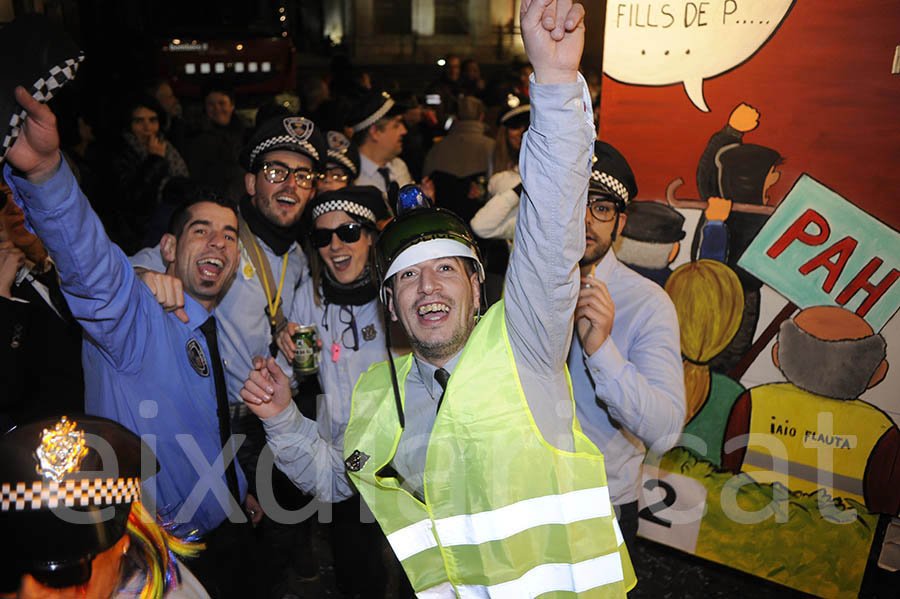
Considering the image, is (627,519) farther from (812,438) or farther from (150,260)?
(150,260)

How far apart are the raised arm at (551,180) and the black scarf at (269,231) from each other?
2348 mm

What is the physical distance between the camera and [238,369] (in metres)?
3.69

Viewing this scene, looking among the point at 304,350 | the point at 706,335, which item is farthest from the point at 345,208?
the point at 706,335

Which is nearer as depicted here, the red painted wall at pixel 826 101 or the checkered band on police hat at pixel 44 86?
the checkered band on police hat at pixel 44 86

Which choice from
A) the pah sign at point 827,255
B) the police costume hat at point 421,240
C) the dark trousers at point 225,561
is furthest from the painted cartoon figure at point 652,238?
the dark trousers at point 225,561

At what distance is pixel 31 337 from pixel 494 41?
29354 millimetres

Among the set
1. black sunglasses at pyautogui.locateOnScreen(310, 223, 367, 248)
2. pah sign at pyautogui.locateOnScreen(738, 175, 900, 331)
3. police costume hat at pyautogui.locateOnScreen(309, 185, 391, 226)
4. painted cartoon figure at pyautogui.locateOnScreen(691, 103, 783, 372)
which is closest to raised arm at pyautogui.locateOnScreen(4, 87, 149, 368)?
black sunglasses at pyautogui.locateOnScreen(310, 223, 367, 248)

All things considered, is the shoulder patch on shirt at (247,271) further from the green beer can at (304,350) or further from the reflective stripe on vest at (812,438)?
the reflective stripe on vest at (812,438)

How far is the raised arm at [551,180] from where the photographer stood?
5.64 feet

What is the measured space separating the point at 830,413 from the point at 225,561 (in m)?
2.93

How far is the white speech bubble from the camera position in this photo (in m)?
3.33

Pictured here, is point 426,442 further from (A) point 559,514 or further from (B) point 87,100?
(B) point 87,100

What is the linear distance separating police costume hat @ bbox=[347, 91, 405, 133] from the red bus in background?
7532mm

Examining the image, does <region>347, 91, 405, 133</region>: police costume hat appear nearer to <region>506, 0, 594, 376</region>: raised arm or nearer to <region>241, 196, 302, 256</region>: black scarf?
<region>241, 196, 302, 256</region>: black scarf
